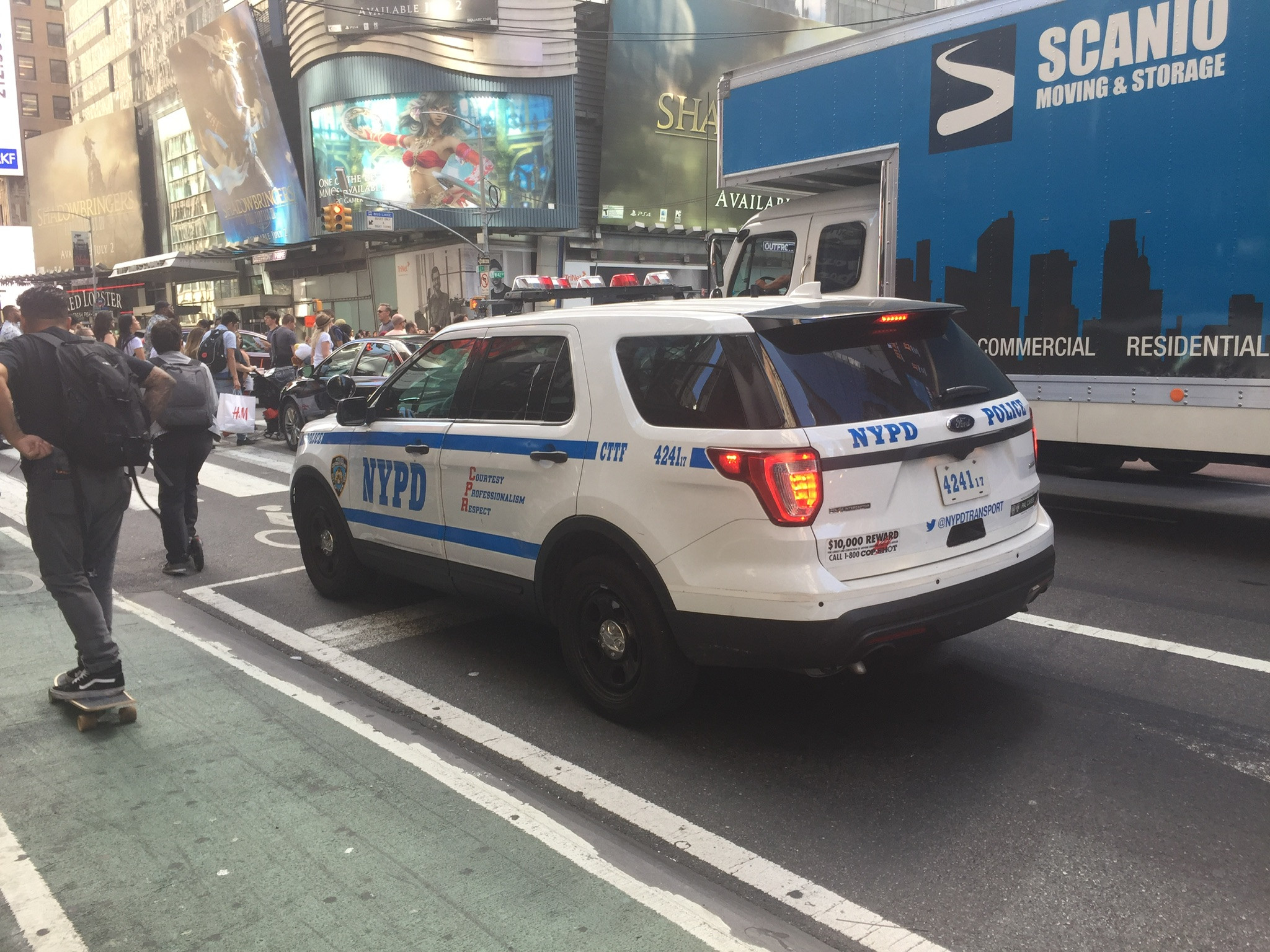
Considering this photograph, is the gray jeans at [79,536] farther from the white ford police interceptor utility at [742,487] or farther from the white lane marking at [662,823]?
Answer: the white ford police interceptor utility at [742,487]

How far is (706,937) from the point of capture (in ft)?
9.30

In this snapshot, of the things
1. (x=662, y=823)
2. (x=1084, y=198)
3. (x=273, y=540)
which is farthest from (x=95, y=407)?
(x=1084, y=198)

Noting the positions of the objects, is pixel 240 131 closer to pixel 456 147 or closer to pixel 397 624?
pixel 456 147

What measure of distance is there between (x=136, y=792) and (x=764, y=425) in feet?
8.99

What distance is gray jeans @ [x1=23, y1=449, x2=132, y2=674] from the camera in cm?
436

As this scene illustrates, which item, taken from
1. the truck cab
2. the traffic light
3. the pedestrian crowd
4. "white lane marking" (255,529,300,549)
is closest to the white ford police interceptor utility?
the pedestrian crowd

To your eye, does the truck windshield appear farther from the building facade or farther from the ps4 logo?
the building facade

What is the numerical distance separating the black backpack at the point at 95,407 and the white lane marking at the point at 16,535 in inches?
186

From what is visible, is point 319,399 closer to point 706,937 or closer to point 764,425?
point 764,425

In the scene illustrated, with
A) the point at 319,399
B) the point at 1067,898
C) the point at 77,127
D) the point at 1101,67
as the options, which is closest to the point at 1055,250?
the point at 1101,67

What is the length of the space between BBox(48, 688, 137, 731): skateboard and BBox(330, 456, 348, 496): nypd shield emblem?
1857 millimetres

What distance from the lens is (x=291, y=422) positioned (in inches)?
571

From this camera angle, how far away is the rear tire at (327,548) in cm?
625

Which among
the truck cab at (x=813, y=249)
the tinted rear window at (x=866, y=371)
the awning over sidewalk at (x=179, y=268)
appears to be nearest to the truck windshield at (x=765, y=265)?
the truck cab at (x=813, y=249)
